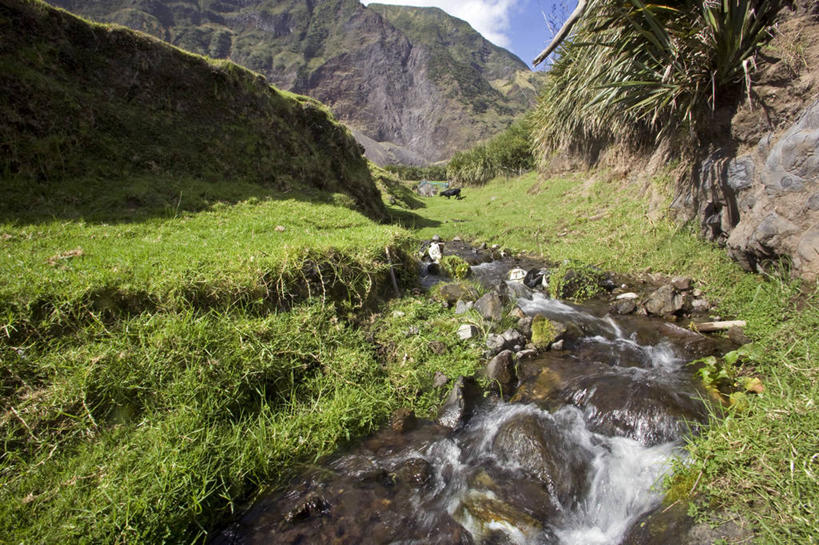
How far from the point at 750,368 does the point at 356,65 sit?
195 metres

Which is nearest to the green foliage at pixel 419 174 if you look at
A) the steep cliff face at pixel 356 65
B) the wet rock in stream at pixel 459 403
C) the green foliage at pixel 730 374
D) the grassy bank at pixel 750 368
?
the steep cliff face at pixel 356 65

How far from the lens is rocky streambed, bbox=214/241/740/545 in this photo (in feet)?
9.16

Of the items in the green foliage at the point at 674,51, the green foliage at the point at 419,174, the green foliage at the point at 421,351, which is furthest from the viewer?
the green foliage at the point at 419,174

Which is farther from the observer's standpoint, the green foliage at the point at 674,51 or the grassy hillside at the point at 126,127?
the grassy hillside at the point at 126,127

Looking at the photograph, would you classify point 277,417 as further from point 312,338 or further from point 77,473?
point 77,473

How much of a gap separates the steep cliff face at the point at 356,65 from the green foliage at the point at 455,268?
121 metres

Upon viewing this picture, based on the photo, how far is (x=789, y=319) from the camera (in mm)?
4297

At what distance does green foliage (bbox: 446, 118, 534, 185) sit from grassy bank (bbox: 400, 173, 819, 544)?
1928 centimetres

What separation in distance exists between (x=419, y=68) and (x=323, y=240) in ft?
649

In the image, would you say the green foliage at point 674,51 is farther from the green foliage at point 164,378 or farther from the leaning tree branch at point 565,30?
the green foliage at point 164,378

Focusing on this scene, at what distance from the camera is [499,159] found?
3044 centimetres

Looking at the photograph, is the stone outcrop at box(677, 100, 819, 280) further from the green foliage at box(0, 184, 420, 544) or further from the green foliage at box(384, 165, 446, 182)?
the green foliage at box(384, 165, 446, 182)

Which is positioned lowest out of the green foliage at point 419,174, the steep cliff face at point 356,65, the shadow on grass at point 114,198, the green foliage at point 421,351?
the green foliage at point 421,351

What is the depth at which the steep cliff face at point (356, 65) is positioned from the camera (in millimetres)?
139625
